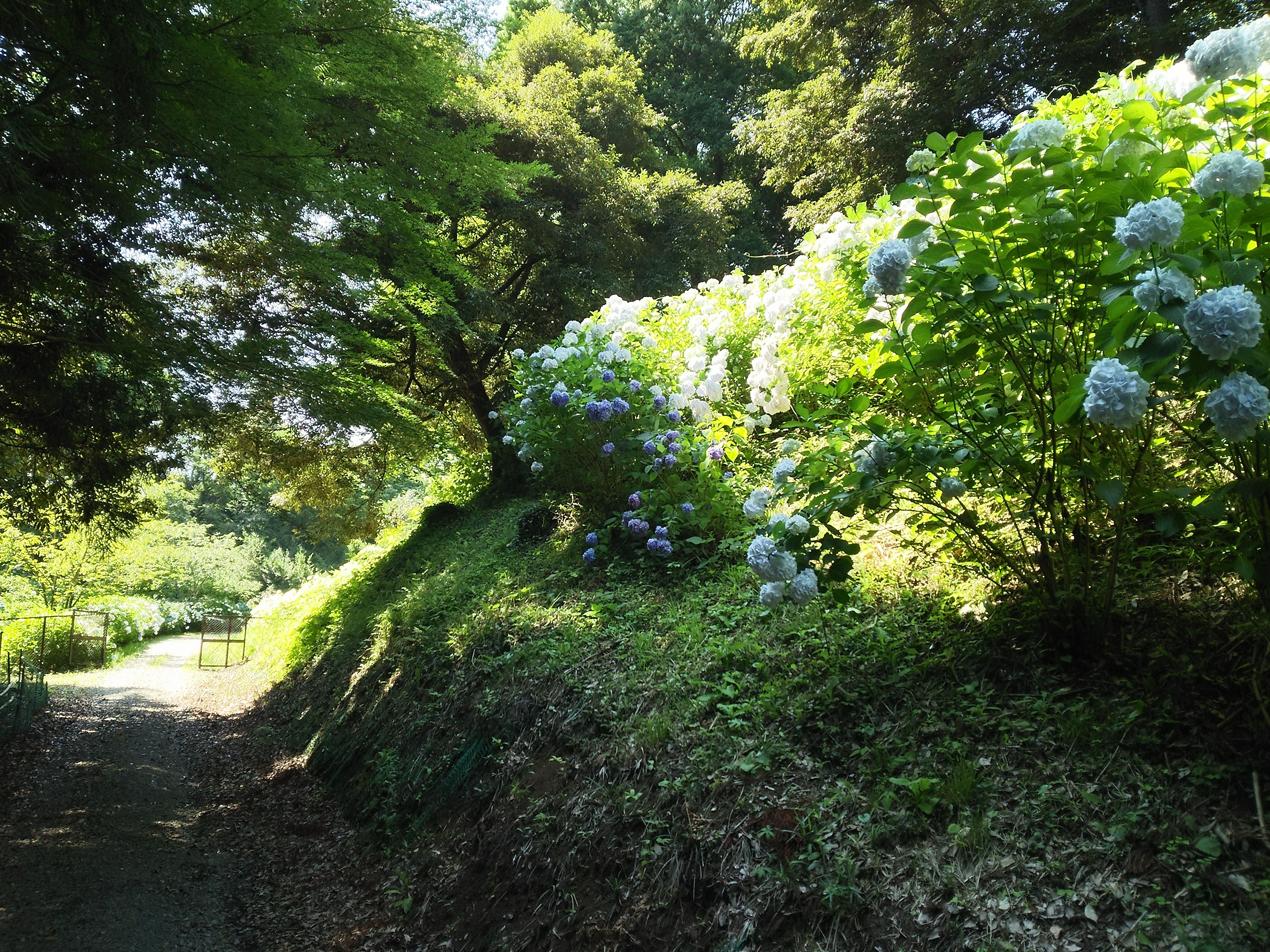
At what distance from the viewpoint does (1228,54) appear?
5.66ft

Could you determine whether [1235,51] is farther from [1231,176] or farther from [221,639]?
[221,639]

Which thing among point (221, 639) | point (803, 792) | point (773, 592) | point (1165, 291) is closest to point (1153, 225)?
point (1165, 291)

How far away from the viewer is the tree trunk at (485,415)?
415 inches

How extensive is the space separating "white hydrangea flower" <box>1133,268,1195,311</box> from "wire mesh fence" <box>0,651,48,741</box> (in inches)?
347

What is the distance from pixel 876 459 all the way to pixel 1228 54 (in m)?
1.28

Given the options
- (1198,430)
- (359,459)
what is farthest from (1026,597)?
(359,459)

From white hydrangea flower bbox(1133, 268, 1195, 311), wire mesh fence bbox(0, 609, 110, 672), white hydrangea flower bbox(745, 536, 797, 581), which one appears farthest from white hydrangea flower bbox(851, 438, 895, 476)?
wire mesh fence bbox(0, 609, 110, 672)

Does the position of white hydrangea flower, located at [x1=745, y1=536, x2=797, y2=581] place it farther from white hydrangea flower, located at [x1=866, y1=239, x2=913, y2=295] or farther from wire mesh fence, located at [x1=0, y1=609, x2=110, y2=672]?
wire mesh fence, located at [x1=0, y1=609, x2=110, y2=672]

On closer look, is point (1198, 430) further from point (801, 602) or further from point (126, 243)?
point (126, 243)

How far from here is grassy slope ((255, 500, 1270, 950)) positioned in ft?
6.40

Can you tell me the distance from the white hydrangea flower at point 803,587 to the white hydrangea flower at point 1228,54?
168cm

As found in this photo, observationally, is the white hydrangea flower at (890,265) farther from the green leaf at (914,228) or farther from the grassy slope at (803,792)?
the grassy slope at (803,792)

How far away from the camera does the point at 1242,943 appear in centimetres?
165

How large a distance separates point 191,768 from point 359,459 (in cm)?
437
